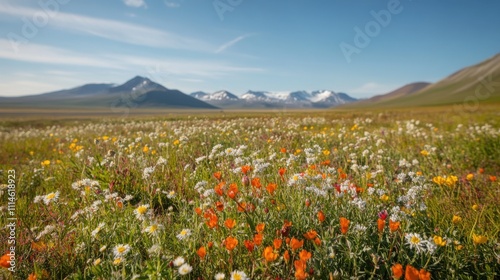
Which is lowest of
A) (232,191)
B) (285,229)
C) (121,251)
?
(121,251)

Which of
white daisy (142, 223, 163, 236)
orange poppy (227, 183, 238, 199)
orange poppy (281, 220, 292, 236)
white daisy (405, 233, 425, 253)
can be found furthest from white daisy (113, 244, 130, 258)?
white daisy (405, 233, 425, 253)

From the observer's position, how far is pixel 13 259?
2615mm

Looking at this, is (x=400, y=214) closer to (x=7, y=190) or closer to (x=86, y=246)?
(x=86, y=246)

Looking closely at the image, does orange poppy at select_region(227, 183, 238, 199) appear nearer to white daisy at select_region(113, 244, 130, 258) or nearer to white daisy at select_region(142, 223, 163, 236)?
white daisy at select_region(142, 223, 163, 236)

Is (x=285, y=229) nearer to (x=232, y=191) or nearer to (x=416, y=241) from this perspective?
(x=232, y=191)

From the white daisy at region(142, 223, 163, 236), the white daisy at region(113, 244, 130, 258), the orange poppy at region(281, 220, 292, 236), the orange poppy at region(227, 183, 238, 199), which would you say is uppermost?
the orange poppy at region(227, 183, 238, 199)

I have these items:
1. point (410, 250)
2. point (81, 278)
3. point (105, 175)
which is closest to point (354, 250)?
point (410, 250)

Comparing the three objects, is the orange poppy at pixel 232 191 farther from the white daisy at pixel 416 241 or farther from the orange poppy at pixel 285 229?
the white daisy at pixel 416 241

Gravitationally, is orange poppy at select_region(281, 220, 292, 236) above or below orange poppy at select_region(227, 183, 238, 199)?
below

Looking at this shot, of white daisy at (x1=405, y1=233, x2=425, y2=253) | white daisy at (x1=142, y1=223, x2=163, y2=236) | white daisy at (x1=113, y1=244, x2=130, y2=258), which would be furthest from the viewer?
white daisy at (x1=142, y1=223, x2=163, y2=236)

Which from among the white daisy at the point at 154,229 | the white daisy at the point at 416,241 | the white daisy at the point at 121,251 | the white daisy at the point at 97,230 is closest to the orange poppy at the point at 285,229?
the white daisy at the point at 416,241

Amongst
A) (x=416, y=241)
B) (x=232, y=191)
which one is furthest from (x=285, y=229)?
(x=416, y=241)

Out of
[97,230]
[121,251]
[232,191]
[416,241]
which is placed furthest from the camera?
[97,230]

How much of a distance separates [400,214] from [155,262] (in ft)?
7.13
